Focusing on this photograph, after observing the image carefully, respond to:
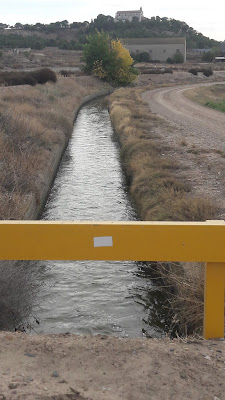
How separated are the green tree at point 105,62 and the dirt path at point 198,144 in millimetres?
26365

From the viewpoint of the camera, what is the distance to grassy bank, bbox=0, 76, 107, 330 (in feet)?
19.8

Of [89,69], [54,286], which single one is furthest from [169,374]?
[89,69]

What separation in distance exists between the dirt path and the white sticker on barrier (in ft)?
19.7

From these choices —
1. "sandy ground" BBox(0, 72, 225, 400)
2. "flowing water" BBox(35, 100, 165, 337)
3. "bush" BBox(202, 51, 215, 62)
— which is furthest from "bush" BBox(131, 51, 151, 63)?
"sandy ground" BBox(0, 72, 225, 400)

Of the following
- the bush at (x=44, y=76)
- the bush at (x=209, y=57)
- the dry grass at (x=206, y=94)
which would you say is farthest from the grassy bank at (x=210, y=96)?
the bush at (x=209, y=57)

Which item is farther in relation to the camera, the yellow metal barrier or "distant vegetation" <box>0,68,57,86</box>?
"distant vegetation" <box>0,68,57,86</box>

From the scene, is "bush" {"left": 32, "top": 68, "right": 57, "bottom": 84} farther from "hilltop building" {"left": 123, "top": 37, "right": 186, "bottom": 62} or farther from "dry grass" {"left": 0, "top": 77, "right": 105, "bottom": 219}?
"hilltop building" {"left": 123, "top": 37, "right": 186, "bottom": 62}

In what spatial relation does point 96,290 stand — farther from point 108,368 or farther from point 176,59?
point 176,59

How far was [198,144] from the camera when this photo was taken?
66.7ft

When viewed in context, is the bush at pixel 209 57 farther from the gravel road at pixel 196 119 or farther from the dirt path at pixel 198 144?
the dirt path at pixel 198 144

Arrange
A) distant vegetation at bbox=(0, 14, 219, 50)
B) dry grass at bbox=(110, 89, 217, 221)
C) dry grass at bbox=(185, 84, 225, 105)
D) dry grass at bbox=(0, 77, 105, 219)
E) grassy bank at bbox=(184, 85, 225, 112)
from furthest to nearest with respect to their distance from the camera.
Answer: distant vegetation at bbox=(0, 14, 219, 50) < dry grass at bbox=(185, 84, 225, 105) < grassy bank at bbox=(184, 85, 225, 112) < dry grass at bbox=(0, 77, 105, 219) < dry grass at bbox=(110, 89, 217, 221)

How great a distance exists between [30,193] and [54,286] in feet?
14.5

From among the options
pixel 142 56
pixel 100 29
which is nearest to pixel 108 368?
pixel 142 56

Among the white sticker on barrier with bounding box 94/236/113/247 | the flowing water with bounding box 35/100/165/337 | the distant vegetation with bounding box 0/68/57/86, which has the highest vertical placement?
the distant vegetation with bounding box 0/68/57/86
